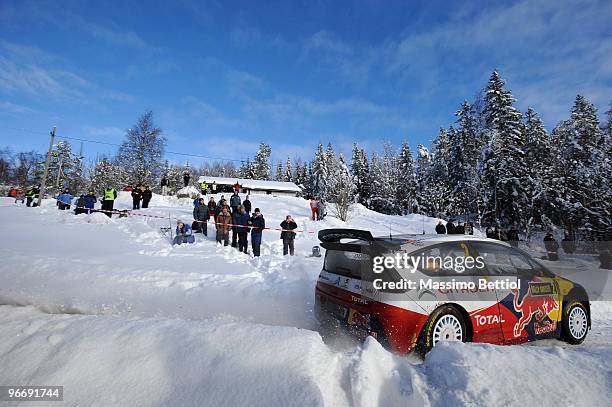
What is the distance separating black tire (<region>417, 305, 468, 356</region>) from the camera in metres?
3.61

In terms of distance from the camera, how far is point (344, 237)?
4.54 meters

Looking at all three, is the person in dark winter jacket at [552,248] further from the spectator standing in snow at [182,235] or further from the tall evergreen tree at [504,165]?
the tall evergreen tree at [504,165]

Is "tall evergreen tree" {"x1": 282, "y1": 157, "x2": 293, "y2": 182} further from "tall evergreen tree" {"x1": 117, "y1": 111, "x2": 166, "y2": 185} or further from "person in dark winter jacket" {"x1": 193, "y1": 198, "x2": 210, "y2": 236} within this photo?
"person in dark winter jacket" {"x1": 193, "y1": 198, "x2": 210, "y2": 236}

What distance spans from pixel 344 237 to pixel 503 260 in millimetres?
2309

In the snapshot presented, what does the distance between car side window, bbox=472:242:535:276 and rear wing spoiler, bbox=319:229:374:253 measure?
1642mm

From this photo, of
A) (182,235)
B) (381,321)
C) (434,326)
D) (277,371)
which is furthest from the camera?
(182,235)

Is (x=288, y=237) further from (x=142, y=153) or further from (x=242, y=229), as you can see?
(x=142, y=153)

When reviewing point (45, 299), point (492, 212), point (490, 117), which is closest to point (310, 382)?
point (45, 299)

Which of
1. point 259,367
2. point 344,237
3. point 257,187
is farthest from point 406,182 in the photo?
point 259,367

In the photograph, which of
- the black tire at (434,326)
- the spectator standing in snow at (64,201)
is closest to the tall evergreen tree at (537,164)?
the black tire at (434,326)

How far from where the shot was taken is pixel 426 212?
4797 centimetres

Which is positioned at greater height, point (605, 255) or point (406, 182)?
point (406, 182)

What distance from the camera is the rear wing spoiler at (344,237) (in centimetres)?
414

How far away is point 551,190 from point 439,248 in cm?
3017
